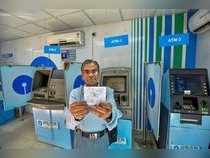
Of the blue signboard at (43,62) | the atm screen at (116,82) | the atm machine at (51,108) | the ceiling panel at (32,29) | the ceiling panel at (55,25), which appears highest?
the ceiling panel at (55,25)

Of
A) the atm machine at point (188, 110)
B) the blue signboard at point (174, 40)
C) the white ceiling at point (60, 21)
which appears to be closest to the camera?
the atm machine at point (188, 110)

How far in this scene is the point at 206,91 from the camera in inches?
75.9

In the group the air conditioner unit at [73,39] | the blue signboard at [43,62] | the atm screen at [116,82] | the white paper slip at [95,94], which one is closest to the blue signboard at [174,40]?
the atm screen at [116,82]

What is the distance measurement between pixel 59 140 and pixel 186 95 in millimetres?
2028

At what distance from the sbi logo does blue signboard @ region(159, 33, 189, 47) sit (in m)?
2.47

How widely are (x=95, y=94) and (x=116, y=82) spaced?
1835 mm

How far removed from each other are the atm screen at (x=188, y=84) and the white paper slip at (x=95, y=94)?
1.48m

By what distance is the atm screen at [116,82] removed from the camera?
254 centimetres

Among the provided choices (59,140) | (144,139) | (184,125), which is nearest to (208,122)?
(184,125)

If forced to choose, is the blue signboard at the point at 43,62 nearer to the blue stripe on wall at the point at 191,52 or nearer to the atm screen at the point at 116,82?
the atm screen at the point at 116,82

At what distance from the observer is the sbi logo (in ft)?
9.74

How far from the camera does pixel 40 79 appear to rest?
10.0 feet

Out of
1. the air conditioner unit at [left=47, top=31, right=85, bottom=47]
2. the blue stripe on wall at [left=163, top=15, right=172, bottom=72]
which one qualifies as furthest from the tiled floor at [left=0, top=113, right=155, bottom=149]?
the air conditioner unit at [left=47, top=31, right=85, bottom=47]
